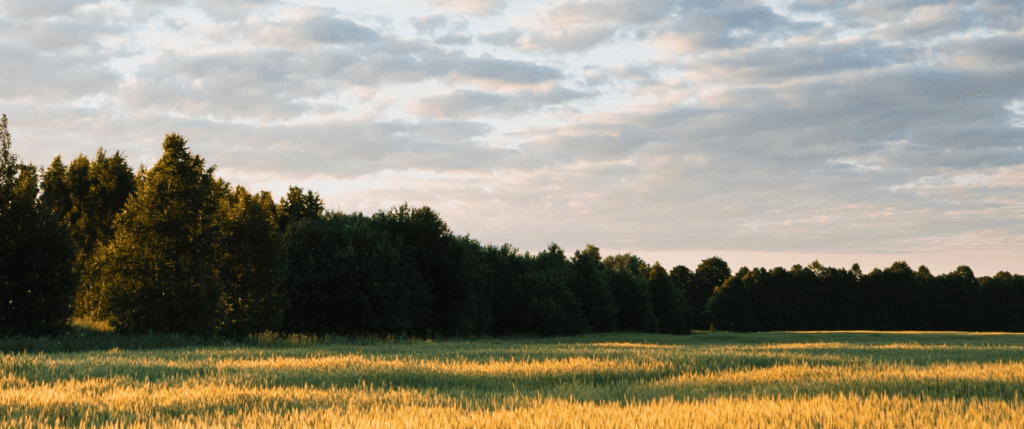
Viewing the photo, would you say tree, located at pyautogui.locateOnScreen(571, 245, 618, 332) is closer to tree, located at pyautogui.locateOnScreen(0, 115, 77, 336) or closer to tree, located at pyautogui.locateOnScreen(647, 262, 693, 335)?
tree, located at pyautogui.locateOnScreen(647, 262, 693, 335)

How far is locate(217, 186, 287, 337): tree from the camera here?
40.9 metres

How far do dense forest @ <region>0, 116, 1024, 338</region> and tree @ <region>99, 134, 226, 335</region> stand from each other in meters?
0.07

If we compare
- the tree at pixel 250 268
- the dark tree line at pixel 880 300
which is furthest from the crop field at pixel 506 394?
the dark tree line at pixel 880 300

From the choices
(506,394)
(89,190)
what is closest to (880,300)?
(89,190)

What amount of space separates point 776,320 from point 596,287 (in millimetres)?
63901

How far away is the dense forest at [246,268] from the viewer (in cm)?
3306

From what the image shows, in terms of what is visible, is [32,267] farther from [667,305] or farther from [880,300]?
[880,300]

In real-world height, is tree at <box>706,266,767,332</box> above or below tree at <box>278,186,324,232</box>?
below

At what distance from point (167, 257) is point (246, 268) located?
704cm

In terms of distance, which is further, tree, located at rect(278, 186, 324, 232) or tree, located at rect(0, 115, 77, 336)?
tree, located at rect(278, 186, 324, 232)

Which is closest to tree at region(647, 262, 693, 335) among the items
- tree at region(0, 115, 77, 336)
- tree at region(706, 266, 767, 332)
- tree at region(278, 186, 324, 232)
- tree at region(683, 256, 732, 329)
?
tree at region(706, 266, 767, 332)

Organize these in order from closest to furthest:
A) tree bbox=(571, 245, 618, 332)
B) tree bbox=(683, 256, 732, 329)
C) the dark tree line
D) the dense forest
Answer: the dense forest < tree bbox=(571, 245, 618, 332) < the dark tree line < tree bbox=(683, 256, 732, 329)

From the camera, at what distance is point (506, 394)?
12.6 m

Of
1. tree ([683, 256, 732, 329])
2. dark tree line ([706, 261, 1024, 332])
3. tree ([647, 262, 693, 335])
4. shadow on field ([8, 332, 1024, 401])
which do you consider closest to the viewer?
shadow on field ([8, 332, 1024, 401])
